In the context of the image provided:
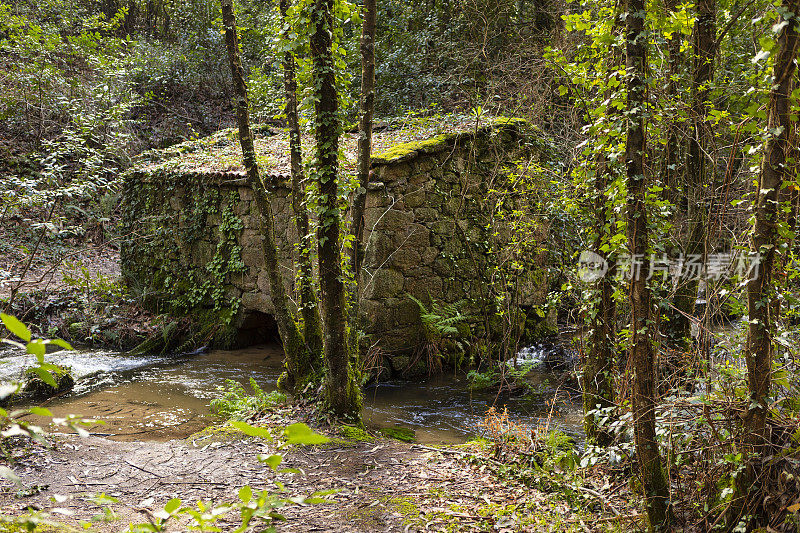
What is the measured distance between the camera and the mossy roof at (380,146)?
6906 mm

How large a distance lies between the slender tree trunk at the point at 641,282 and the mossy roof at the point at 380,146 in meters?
3.14

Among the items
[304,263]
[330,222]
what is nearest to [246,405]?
[304,263]

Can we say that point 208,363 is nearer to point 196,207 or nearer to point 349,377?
point 196,207

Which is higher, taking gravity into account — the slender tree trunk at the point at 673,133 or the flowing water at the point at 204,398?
the slender tree trunk at the point at 673,133

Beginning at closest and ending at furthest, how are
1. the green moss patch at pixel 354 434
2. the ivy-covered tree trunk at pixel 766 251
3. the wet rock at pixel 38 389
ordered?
the ivy-covered tree trunk at pixel 766 251 < the green moss patch at pixel 354 434 < the wet rock at pixel 38 389

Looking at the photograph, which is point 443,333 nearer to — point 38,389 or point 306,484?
point 306,484

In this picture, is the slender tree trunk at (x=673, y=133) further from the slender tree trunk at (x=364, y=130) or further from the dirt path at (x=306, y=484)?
the dirt path at (x=306, y=484)

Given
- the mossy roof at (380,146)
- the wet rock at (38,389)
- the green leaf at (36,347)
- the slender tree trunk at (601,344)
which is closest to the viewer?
the green leaf at (36,347)

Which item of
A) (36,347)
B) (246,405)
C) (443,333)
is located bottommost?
(246,405)

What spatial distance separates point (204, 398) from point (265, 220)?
2.36 m

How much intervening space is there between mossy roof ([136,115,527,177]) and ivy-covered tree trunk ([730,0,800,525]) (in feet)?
12.2

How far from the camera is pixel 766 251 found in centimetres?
243

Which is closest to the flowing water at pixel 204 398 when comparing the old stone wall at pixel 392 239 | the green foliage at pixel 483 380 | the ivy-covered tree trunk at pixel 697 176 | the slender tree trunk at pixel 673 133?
the green foliage at pixel 483 380

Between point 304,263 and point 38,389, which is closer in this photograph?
point 304,263
